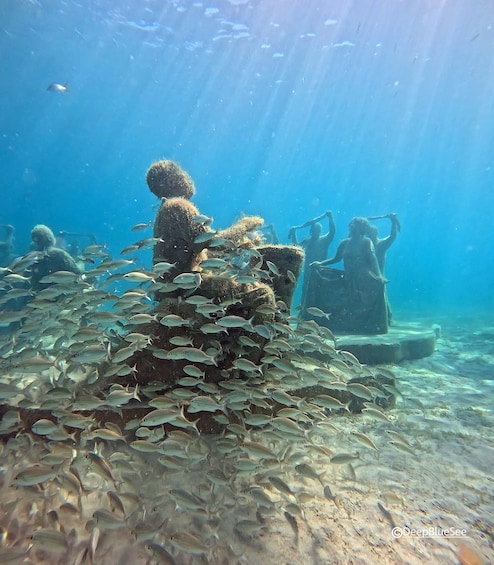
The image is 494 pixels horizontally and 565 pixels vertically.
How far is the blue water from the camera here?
35531 mm

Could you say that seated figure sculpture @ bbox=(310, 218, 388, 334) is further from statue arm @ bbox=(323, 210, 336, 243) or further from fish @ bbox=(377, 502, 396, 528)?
fish @ bbox=(377, 502, 396, 528)

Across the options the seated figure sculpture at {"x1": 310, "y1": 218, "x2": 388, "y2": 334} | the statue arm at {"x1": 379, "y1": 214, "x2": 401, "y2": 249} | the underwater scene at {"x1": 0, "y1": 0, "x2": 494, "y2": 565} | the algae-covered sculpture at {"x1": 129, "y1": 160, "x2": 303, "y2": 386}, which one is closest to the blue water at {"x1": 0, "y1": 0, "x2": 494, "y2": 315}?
the underwater scene at {"x1": 0, "y1": 0, "x2": 494, "y2": 565}

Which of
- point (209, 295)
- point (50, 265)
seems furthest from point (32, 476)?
point (50, 265)

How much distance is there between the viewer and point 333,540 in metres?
3.81

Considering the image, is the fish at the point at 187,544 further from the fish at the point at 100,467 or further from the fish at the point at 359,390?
the fish at the point at 359,390

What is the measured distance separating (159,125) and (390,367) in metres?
87.3

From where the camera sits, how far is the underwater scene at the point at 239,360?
151 inches

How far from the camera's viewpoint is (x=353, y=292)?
1438 cm

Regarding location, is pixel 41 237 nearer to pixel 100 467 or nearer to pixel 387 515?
pixel 100 467


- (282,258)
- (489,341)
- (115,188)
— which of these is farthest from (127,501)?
(115,188)

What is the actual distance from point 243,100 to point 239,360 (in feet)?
237

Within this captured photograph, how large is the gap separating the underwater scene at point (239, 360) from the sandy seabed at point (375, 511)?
0.03 m

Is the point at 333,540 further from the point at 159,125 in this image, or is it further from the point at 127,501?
the point at 159,125

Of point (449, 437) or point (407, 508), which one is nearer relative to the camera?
point (407, 508)
